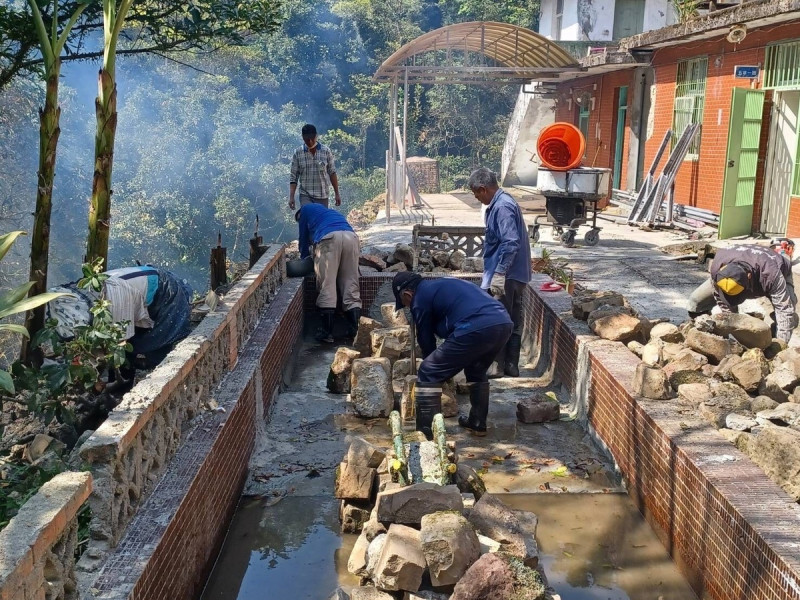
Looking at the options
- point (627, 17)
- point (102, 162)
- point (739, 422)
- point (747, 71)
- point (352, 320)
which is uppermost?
point (627, 17)

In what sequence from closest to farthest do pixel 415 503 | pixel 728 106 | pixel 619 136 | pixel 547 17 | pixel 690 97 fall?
pixel 415 503 → pixel 728 106 → pixel 690 97 → pixel 619 136 → pixel 547 17

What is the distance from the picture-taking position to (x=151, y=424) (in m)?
3.59

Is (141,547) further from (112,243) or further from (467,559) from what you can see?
(112,243)

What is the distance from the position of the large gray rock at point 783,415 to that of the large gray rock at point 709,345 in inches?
38.9

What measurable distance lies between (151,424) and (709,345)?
376 centimetres

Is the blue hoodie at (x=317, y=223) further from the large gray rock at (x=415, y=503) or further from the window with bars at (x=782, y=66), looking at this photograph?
the window with bars at (x=782, y=66)

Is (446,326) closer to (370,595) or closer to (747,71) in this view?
(370,595)

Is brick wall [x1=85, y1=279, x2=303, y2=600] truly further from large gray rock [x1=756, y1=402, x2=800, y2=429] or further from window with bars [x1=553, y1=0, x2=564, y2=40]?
window with bars [x1=553, y1=0, x2=564, y2=40]

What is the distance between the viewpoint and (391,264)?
31.2ft

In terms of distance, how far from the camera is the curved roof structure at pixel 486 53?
16.0 m

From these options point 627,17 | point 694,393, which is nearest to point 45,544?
point 694,393

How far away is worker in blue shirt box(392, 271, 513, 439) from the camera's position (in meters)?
5.41

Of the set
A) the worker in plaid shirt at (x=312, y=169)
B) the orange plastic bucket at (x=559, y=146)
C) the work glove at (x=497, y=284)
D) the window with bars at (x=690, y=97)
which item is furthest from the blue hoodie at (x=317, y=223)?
the window with bars at (x=690, y=97)

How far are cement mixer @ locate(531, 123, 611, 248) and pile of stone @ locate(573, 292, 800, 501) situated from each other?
6.04 m
